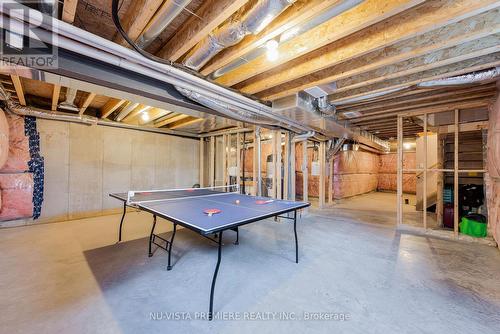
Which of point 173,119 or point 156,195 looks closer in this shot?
point 156,195

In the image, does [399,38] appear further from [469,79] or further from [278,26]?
[469,79]

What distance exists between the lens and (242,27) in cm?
159

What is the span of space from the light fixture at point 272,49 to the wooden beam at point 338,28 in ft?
0.26

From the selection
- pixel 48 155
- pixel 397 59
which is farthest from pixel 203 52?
pixel 48 155

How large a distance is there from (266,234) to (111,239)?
2596 millimetres

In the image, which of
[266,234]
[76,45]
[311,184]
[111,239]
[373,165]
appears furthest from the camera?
[373,165]

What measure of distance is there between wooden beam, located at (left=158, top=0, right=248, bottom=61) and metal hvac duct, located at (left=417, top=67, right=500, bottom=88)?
282cm

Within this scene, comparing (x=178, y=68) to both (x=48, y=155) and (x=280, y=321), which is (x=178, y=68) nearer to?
(x=280, y=321)

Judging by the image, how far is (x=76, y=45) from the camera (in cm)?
159

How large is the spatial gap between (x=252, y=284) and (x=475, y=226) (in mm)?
4095

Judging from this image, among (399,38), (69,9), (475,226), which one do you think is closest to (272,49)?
(399,38)

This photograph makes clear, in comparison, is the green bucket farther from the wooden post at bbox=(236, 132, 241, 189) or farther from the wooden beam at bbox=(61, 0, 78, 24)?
the wooden beam at bbox=(61, 0, 78, 24)

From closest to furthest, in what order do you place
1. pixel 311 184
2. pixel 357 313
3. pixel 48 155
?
pixel 357 313, pixel 48 155, pixel 311 184

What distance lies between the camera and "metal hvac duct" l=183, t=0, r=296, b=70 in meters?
1.38
